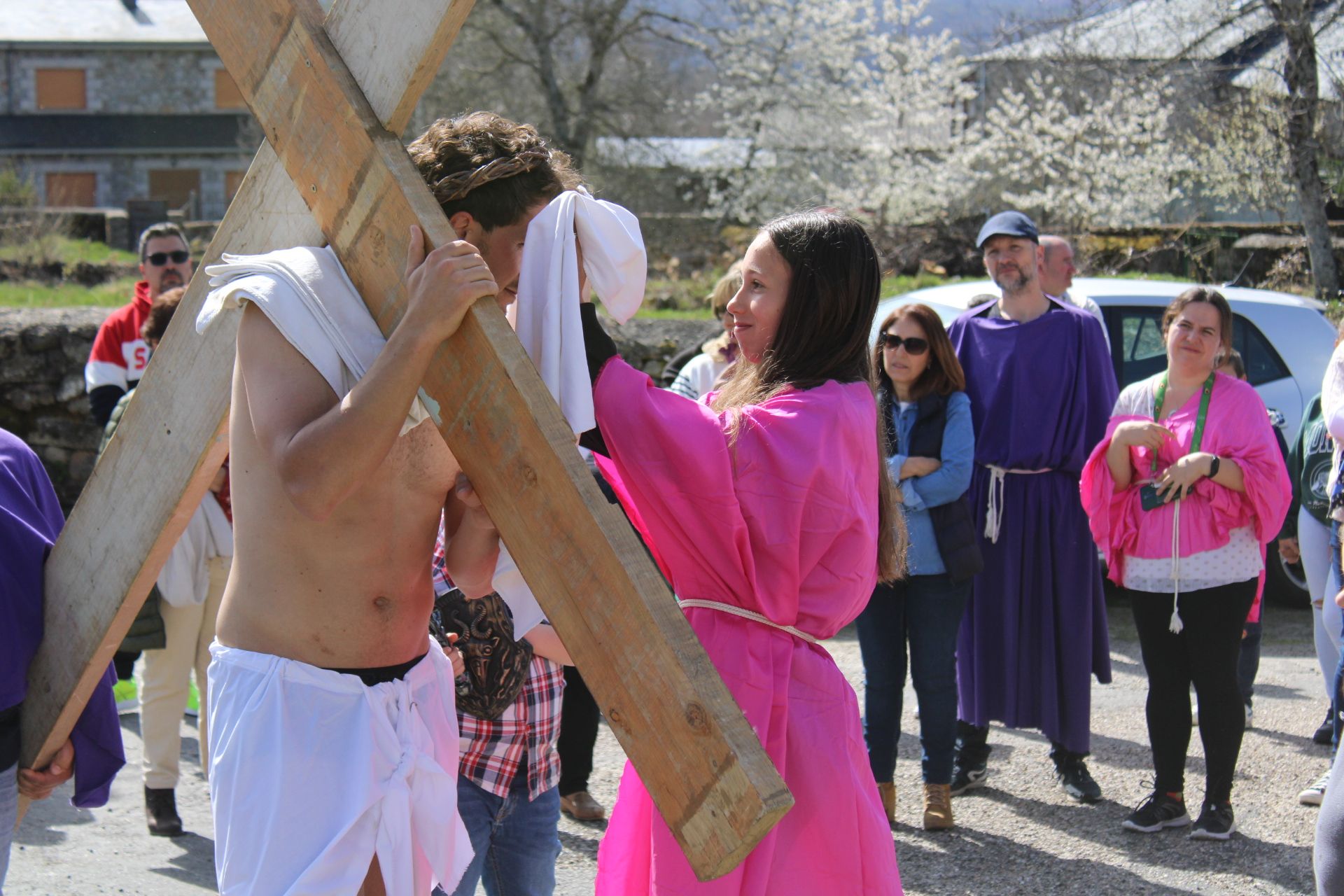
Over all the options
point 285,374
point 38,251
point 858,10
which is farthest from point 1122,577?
point 858,10

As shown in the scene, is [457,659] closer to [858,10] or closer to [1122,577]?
[1122,577]

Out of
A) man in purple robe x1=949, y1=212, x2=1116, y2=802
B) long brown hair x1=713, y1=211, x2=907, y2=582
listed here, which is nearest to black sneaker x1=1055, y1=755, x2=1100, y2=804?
man in purple robe x1=949, y1=212, x2=1116, y2=802

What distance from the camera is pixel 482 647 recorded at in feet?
8.83

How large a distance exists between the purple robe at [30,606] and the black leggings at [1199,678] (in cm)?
360

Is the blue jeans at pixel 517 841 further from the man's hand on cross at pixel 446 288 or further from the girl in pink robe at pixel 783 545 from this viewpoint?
the man's hand on cross at pixel 446 288

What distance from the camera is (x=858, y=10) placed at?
28.3m

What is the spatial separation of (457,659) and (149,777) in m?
2.31

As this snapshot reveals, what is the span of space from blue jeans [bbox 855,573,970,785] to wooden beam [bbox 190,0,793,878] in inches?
127

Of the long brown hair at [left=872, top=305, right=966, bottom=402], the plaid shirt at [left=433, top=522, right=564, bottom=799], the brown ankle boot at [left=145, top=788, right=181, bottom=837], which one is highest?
the long brown hair at [left=872, top=305, right=966, bottom=402]

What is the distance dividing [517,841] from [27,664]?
3.64 feet

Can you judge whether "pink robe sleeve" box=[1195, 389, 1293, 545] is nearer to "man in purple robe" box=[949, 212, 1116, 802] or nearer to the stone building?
"man in purple robe" box=[949, 212, 1116, 802]

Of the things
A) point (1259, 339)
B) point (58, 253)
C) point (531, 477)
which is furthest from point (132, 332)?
point (58, 253)

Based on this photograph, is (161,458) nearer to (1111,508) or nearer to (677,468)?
(677,468)

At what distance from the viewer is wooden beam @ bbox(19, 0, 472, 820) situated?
170 centimetres
